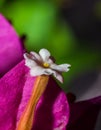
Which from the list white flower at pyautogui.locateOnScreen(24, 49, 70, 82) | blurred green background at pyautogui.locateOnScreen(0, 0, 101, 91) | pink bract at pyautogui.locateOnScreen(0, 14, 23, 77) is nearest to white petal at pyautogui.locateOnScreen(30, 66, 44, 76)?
white flower at pyautogui.locateOnScreen(24, 49, 70, 82)

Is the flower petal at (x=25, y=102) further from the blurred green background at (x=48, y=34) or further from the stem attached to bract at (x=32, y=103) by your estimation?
the blurred green background at (x=48, y=34)

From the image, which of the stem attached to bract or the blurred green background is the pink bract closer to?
the stem attached to bract

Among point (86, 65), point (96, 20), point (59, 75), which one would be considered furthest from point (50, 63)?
point (96, 20)

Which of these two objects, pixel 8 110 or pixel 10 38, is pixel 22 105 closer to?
pixel 8 110

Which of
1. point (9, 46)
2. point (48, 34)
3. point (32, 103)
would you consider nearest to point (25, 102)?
point (32, 103)

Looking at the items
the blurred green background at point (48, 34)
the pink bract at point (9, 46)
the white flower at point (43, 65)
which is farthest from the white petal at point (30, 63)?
the blurred green background at point (48, 34)
